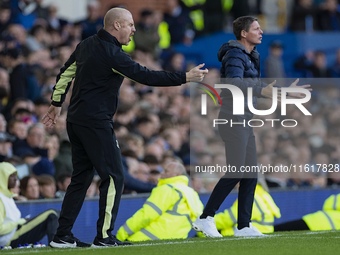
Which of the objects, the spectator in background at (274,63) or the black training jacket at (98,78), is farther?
the spectator in background at (274,63)

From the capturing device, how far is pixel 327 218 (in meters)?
13.8

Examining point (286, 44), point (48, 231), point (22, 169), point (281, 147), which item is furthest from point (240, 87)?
point (286, 44)

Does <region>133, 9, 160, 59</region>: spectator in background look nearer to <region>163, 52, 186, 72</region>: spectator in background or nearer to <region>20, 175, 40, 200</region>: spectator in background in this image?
<region>163, 52, 186, 72</region>: spectator in background

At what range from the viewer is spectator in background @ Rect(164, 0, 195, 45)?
75.7ft

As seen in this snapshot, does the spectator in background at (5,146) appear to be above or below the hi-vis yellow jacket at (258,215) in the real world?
above

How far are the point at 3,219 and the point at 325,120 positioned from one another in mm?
10034

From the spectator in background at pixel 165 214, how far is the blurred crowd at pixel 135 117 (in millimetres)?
1396

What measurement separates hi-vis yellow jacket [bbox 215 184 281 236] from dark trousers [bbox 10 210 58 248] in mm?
1840

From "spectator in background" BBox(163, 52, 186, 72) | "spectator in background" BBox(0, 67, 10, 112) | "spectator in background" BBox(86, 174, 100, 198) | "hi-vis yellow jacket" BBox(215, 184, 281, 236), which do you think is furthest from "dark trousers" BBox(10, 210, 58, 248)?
"spectator in background" BBox(163, 52, 186, 72)

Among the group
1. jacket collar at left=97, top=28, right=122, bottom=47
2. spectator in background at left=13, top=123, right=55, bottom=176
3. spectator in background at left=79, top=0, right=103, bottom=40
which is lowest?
spectator in background at left=13, top=123, right=55, bottom=176

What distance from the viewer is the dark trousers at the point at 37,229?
12.3m

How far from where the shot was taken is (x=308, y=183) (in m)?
17.2

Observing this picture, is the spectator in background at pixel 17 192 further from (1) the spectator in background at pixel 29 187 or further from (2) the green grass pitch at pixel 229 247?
(2) the green grass pitch at pixel 229 247

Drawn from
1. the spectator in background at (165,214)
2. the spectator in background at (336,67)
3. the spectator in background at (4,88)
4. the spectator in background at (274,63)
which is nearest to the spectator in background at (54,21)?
the spectator in background at (4,88)
